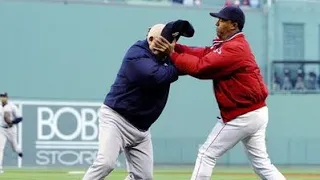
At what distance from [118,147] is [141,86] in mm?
706

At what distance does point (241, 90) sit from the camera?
955cm

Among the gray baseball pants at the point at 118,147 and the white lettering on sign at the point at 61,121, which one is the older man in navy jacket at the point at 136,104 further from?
the white lettering on sign at the point at 61,121

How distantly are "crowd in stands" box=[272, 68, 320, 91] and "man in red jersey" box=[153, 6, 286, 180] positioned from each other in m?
21.2

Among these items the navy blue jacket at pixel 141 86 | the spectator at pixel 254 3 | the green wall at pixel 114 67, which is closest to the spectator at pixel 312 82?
the green wall at pixel 114 67

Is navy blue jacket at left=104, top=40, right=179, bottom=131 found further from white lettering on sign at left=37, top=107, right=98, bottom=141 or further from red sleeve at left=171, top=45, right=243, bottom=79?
white lettering on sign at left=37, top=107, right=98, bottom=141

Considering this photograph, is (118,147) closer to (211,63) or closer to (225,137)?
(225,137)

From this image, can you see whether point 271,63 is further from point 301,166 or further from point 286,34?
point 301,166

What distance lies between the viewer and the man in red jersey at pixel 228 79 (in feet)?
30.4

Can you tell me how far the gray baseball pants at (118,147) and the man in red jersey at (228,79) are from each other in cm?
57

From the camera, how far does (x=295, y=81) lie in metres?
31.0

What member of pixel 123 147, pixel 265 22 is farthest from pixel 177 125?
pixel 123 147

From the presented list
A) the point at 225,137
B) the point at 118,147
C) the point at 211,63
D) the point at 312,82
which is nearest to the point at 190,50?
the point at 211,63

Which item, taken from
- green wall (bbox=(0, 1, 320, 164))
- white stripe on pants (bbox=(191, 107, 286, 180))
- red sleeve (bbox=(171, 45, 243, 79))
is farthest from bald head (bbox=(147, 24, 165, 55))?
green wall (bbox=(0, 1, 320, 164))

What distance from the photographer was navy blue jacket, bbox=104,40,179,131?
9.14 meters
